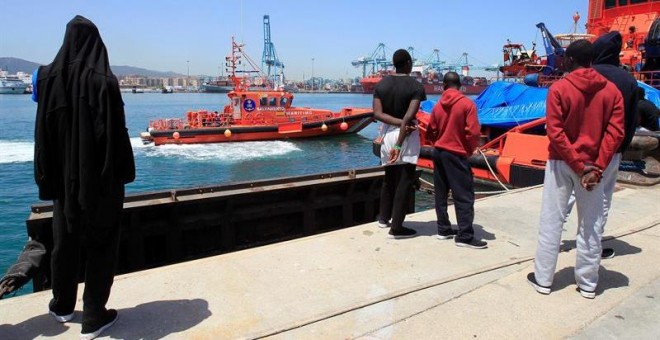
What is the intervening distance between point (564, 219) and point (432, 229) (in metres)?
1.69

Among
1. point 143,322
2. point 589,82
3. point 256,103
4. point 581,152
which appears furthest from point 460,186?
point 256,103

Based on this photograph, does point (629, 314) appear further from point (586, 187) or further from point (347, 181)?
point (347, 181)

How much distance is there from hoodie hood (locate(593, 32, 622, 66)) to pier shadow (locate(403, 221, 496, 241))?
1.84 metres

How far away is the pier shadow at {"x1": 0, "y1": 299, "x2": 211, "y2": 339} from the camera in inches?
104

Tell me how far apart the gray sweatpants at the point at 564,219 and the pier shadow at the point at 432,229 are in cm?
127

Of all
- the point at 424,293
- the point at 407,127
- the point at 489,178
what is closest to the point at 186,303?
the point at 424,293

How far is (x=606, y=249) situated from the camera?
405 cm

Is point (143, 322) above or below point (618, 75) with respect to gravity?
below

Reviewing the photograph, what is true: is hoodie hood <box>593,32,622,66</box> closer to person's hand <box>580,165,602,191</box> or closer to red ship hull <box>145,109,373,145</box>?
person's hand <box>580,165,602,191</box>

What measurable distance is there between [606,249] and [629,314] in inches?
49.0

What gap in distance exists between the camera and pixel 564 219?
10.5 feet

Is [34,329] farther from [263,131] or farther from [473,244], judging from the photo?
[263,131]

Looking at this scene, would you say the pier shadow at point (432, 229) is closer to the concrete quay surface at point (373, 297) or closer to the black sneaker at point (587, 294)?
the concrete quay surface at point (373, 297)

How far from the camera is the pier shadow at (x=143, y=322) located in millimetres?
2645
